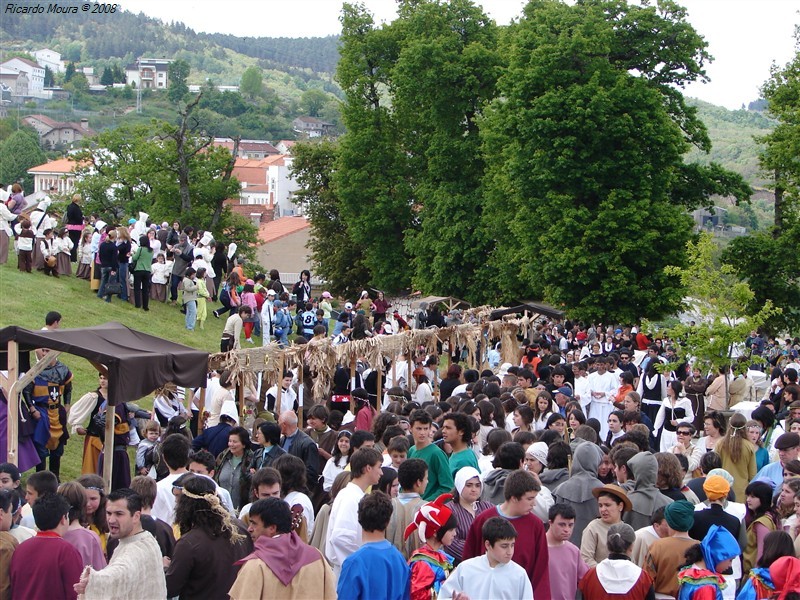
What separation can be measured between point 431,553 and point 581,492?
2177 mm

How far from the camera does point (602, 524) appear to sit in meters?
7.89

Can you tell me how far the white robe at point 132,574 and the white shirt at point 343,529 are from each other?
1.66 metres

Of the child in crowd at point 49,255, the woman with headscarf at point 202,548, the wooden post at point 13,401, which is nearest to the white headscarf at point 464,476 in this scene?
the woman with headscarf at point 202,548

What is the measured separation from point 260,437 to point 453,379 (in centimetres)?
703

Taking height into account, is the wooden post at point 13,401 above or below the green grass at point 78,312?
above

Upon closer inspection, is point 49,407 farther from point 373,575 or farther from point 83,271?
point 83,271

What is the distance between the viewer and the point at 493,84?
4497 cm

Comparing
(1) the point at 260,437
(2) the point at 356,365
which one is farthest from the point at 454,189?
(1) the point at 260,437

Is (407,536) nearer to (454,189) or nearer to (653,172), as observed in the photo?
(653,172)

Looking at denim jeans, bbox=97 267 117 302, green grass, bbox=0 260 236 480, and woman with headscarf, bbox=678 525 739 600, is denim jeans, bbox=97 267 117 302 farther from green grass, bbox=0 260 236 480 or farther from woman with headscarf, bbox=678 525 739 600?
woman with headscarf, bbox=678 525 739 600

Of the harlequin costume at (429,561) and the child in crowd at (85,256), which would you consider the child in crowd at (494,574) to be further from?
the child in crowd at (85,256)

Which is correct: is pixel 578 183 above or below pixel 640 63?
below

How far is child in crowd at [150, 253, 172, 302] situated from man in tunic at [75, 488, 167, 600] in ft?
64.9

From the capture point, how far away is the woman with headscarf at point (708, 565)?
23.2 ft
